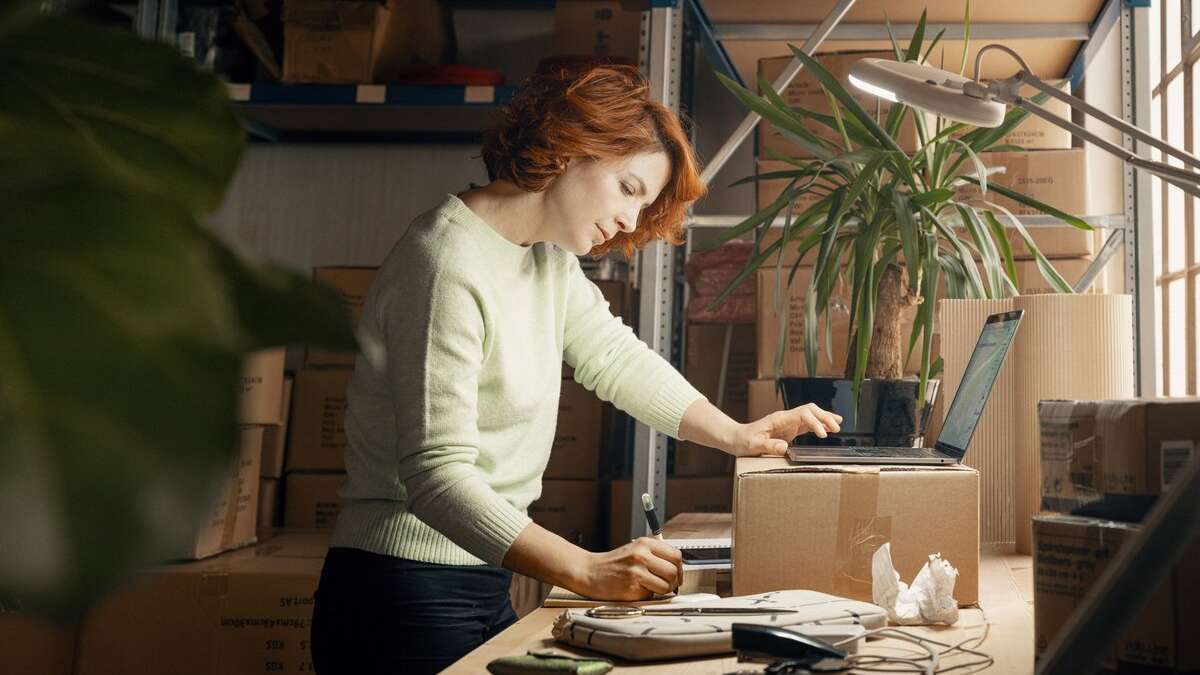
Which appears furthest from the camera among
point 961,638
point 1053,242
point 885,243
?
point 1053,242

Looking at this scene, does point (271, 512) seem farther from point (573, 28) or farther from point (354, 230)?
point (573, 28)

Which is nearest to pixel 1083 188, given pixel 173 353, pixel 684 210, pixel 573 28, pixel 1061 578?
pixel 684 210

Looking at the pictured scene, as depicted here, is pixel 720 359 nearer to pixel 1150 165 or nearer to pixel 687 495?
pixel 687 495

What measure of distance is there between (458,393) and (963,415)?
652 millimetres

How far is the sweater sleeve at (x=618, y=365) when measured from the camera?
64.9 inches

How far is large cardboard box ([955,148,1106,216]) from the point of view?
223cm

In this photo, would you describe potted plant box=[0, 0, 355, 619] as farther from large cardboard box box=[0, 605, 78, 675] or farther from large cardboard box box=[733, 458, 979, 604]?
large cardboard box box=[0, 605, 78, 675]

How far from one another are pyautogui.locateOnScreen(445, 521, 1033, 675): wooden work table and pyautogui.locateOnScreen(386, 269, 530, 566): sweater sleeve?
0.12m

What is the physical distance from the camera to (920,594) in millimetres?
1010

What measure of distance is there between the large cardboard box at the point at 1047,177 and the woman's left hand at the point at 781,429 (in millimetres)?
913

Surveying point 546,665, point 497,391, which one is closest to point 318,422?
point 497,391

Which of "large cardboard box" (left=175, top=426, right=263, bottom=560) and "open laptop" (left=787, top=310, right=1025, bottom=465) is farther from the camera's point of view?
"large cardboard box" (left=175, top=426, right=263, bottom=560)

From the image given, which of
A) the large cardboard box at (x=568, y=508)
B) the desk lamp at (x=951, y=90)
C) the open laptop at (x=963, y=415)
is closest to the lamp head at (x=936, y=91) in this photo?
the desk lamp at (x=951, y=90)

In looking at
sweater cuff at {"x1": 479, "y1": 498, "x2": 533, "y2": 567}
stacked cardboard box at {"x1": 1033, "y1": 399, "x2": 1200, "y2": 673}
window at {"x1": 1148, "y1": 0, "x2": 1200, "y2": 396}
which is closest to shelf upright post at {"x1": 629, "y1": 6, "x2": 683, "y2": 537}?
sweater cuff at {"x1": 479, "y1": 498, "x2": 533, "y2": 567}
